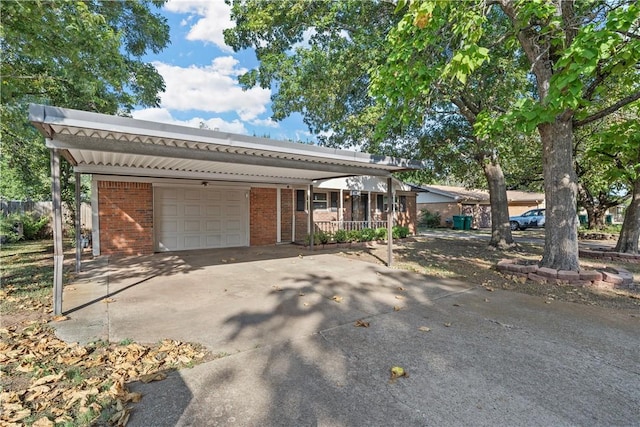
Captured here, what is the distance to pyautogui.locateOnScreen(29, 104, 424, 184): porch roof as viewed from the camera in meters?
3.85

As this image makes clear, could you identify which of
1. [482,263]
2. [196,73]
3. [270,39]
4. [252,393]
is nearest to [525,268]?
[482,263]

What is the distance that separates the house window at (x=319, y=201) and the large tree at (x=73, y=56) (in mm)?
7079

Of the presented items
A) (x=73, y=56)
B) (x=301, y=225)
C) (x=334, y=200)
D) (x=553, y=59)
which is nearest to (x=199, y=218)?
(x=301, y=225)

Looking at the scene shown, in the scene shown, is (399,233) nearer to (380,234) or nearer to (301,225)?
(380,234)

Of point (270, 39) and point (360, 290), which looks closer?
point (360, 290)

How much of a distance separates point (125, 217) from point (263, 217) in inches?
179

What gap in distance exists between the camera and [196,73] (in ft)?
47.8

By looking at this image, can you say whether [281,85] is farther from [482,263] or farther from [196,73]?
[482,263]

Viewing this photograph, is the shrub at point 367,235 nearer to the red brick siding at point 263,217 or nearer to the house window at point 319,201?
the house window at point 319,201

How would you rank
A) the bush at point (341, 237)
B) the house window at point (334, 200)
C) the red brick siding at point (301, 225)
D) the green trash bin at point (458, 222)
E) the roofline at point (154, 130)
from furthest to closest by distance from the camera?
1. the green trash bin at point (458, 222)
2. the house window at point (334, 200)
3. the red brick siding at point (301, 225)
4. the bush at point (341, 237)
5. the roofline at point (154, 130)

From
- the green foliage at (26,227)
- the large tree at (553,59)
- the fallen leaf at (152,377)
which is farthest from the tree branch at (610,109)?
the green foliage at (26,227)

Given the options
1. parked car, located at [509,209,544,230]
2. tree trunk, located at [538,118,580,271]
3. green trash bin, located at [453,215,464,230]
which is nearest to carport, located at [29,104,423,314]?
tree trunk, located at [538,118,580,271]

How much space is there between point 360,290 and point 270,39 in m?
10.3

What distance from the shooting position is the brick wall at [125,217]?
8.87 meters
